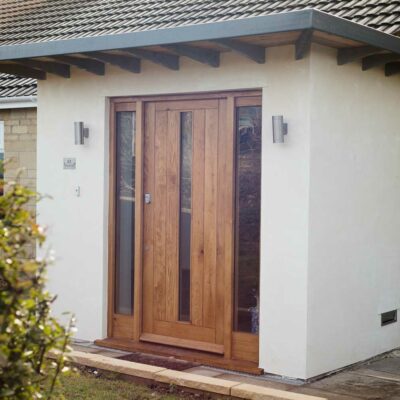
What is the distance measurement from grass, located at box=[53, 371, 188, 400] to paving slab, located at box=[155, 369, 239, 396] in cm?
11

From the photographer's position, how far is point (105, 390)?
730cm

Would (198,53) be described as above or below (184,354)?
above

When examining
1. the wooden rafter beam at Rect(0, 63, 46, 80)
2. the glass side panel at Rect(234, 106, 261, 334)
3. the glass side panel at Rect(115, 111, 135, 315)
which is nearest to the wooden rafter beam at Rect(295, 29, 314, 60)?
the glass side panel at Rect(234, 106, 261, 334)

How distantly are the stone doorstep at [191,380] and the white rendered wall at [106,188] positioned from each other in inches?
42.8

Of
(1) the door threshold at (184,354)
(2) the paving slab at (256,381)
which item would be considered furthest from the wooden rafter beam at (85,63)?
(2) the paving slab at (256,381)

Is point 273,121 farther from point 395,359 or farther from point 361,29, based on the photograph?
point 395,359

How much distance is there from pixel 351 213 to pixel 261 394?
255 cm

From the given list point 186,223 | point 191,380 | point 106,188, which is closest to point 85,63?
point 106,188

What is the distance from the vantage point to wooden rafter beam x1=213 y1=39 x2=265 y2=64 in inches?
299

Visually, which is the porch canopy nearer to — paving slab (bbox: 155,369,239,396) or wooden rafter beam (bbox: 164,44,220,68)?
wooden rafter beam (bbox: 164,44,220,68)

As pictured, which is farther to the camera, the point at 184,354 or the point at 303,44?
the point at 184,354

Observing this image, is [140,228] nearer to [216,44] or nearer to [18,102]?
[216,44]

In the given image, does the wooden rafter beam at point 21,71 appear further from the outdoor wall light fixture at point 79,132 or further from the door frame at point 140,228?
the door frame at point 140,228

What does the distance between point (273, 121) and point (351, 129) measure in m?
1.00
